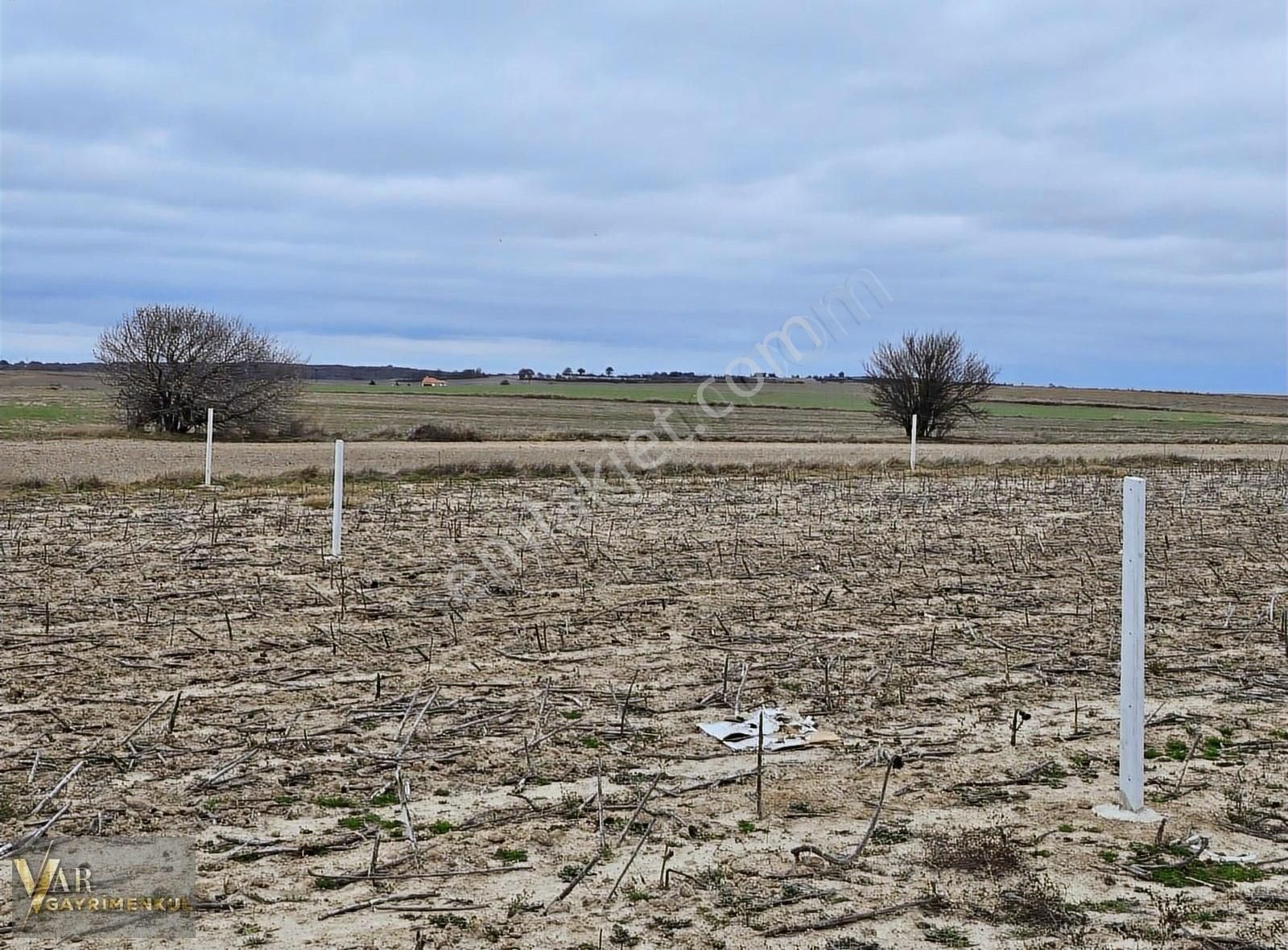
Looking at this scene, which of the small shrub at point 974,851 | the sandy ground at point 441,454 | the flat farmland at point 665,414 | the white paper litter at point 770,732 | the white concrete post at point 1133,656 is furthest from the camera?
the flat farmland at point 665,414

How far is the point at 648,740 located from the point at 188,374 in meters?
38.0

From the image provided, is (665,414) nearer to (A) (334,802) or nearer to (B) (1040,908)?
(A) (334,802)

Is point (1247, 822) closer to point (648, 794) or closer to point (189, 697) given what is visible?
point (648, 794)

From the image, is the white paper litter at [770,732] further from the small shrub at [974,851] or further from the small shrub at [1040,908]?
the small shrub at [1040,908]

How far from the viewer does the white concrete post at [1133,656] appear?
5.02 metres

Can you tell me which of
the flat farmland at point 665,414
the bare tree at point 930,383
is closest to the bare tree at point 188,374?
the flat farmland at point 665,414

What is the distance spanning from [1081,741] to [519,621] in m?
4.41

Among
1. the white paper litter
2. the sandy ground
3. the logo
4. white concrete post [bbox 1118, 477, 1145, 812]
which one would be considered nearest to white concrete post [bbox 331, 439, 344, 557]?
the white paper litter

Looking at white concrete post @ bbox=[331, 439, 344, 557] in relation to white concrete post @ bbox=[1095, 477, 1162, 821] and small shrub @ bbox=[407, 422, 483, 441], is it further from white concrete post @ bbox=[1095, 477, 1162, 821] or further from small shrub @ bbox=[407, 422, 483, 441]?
small shrub @ bbox=[407, 422, 483, 441]

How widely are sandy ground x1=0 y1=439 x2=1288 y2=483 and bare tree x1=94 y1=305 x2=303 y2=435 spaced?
4676 millimetres

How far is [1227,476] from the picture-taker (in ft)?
83.7

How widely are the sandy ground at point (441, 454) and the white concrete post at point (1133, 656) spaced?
1892 centimetres

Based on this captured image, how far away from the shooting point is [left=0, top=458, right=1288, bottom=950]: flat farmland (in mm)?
4199

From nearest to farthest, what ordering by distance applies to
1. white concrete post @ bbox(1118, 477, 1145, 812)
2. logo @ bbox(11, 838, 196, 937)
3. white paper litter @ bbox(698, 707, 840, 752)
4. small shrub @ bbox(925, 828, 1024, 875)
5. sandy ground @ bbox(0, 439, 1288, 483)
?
1. logo @ bbox(11, 838, 196, 937)
2. small shrub @ bbox(925, 828, 1024, 875)
3. white concrete post @ bbox(1118, 477, 1145, 812)
4. white paper litter @ bbox(698, 707, 840, 752)
5. sandy ground @ bbox(0, 439, 1288, 483)
